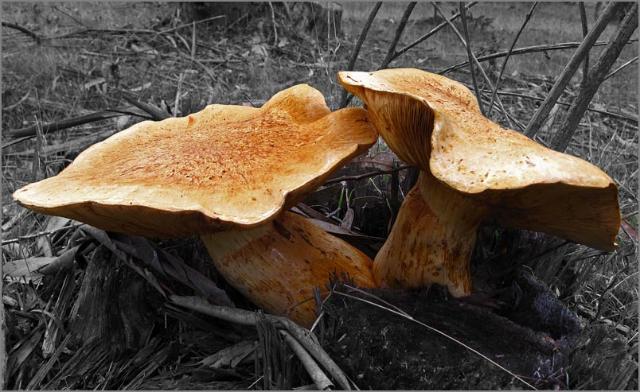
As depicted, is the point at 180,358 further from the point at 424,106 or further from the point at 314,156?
the point at 424,106

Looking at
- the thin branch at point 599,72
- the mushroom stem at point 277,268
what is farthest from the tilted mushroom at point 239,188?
the thin branch at point 599,72

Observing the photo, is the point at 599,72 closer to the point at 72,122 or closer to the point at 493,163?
the point at 493,163

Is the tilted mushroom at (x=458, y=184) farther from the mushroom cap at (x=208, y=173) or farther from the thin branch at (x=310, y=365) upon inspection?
the thin branch at (x=310, y=365)

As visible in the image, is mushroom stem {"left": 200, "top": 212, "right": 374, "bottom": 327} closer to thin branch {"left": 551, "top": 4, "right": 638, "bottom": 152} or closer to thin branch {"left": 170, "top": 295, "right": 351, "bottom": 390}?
thin branch {"left": 170, "top": 295, "right": 351, "bottom": 390}


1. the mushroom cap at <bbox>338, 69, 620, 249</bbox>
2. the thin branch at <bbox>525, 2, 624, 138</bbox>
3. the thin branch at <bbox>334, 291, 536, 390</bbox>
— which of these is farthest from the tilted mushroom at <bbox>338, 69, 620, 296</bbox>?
the thin branch at <bbox>525, 2, 624, 138</bbox>

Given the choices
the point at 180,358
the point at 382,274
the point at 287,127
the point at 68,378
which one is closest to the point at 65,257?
the point at 68,378
